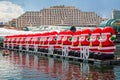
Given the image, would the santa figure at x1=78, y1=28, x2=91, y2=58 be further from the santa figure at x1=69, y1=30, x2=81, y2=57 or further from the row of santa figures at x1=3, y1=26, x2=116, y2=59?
the santa figure at x1=69, y1=30, x2=81, y2=57

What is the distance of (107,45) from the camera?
44.8 meters

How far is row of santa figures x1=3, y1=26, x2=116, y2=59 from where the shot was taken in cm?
4472

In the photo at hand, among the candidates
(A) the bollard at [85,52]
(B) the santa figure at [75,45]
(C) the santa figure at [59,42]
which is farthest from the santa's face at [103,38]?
(C) the santa figure at [59,42]

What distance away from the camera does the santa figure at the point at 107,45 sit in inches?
1751

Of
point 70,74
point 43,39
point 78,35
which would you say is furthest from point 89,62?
point 43,39

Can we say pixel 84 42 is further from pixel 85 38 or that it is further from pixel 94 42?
pixel 94 42

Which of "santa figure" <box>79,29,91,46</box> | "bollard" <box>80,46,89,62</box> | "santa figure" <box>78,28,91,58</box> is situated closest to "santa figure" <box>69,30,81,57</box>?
"santa figure" <box>78,28,91,58</box>

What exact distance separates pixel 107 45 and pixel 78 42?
24.5ft

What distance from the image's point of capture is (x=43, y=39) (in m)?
68.9

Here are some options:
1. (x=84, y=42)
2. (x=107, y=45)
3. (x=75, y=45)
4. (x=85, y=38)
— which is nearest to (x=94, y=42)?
(x=107, y=45)

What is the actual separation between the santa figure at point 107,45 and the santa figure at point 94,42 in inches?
37.8

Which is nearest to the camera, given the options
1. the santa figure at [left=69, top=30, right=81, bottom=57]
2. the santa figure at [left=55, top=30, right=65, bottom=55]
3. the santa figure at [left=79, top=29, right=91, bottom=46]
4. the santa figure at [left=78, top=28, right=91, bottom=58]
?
the santa figure at [left=78, top=28, right=91, bottom=58]

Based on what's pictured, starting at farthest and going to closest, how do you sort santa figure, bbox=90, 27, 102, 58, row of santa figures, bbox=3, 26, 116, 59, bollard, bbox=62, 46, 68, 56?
bollard, bbox=62, 46, 68, 56, santa figure, bbox=90, 27, 102, 58, row of santa figures, bbox=3, 26, 116, 59

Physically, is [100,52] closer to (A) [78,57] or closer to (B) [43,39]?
(A) [78,57]
